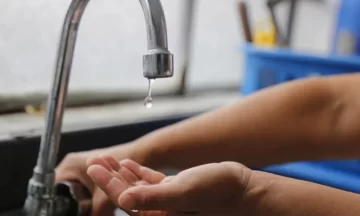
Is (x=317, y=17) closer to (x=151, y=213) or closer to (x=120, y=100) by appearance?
(x=120, y=100)

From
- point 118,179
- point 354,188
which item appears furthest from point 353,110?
point 118,179

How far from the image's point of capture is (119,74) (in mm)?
1115

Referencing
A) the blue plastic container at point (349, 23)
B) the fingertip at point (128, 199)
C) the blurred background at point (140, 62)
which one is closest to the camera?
the fingertip at point (128, 199)

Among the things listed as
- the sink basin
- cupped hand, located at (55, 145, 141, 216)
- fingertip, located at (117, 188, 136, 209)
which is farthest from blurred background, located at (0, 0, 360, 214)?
fingertip, located at (117, 188, 136, 209)

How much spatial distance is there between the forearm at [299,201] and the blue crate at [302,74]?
34 centimetres

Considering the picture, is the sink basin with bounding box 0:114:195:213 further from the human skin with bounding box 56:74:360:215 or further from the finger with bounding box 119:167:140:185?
the finger with bounding box 119:167:140:185

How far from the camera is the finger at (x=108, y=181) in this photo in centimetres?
59

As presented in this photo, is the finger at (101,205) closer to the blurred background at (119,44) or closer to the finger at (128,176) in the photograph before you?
the finger at (128,176)

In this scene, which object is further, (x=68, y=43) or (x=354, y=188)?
(x=354, y=188)

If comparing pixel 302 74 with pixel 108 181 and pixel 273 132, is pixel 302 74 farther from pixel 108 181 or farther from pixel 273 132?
pixel 108 181

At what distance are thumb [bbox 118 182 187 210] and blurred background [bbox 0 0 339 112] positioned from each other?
296mm

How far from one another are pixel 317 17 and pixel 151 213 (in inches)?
32.6

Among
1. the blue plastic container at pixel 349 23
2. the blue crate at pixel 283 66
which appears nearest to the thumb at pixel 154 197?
the blue crate at pixel 283 66

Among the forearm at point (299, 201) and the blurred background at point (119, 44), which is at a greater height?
the blurred background at point (119, 44)
